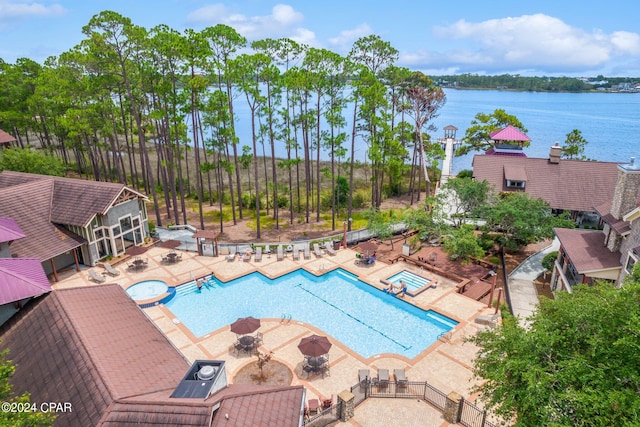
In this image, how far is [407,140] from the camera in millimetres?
40281

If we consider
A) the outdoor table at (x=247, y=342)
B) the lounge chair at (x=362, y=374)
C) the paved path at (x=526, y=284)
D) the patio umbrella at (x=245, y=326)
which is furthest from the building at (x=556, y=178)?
the outdoor table at (x=247, y=342)

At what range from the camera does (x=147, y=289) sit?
24625 millimetres

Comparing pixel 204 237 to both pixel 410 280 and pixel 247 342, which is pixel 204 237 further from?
pixel 410 280

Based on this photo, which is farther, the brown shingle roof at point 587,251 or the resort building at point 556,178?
the resort building at point 556,178

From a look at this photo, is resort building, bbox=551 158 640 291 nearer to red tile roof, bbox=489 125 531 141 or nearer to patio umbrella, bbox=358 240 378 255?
patio umbrella, bbox=358 240 378 255

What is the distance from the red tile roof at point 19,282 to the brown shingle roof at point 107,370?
0.62m

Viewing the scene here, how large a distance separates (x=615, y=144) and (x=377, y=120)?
74783 millimetres

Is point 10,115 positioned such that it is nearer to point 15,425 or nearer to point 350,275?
point 350,275

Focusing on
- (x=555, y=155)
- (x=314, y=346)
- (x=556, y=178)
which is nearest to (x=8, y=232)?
(x=314, y=346)

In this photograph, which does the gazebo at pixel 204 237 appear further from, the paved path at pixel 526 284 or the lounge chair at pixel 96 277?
the paved path at pixel 526 284

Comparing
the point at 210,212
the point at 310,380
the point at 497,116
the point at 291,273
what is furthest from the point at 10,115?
the point at 497,116

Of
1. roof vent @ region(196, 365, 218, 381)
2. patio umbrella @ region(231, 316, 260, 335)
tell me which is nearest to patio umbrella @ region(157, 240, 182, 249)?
patio umbrella @ region(231, 316, 260, 335)

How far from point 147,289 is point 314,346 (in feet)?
44.2

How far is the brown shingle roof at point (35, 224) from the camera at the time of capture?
76.6ft
